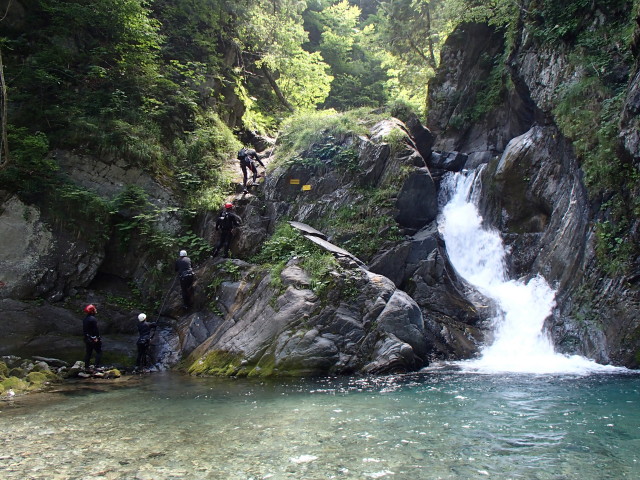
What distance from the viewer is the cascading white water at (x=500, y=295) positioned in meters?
11.2

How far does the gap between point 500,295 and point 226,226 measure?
9.62 meters

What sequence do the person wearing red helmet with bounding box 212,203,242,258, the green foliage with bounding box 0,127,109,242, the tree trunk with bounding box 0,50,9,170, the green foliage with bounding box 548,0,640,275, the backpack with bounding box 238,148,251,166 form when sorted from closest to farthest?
the tree trunk with bounding box 0,50,9,170 < the green foliage with bounding box 548,0,640,275 < the green foliage with bounding box 0,127,109,242 < the person wearing red helmet with bounding box 212,203,242,258 < the backpack with bounding box 238,148,251,166

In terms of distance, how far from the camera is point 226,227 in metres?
15.3

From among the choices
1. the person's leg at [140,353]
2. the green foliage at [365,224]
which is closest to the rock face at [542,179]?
the green foliage at [365,224]

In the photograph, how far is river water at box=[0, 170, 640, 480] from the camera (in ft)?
15.3

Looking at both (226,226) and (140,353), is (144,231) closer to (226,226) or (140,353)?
(226,226)

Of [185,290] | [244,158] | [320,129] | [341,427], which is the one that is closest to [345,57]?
[320,129]

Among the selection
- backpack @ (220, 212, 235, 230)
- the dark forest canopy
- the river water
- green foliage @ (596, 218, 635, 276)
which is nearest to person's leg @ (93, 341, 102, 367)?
the river water

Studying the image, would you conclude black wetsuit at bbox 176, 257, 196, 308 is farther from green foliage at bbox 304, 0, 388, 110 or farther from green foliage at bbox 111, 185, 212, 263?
green foliage at bbox 304, 0, 388, 110

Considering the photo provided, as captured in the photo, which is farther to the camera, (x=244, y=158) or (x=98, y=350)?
(x=244, y=158)

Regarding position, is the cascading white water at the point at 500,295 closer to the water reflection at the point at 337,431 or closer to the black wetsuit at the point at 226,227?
the water reflection at the point at 337,431

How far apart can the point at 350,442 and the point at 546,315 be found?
33.3 feet

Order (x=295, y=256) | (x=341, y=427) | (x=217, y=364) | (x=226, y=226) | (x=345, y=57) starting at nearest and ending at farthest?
1. (x=341, y=427)
2. (x=217, y=364)
3. (x=295, y=256)
4. (x=226, y=226)
5. (x=345, y=57)

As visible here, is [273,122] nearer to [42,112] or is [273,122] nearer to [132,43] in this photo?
[132,43]
